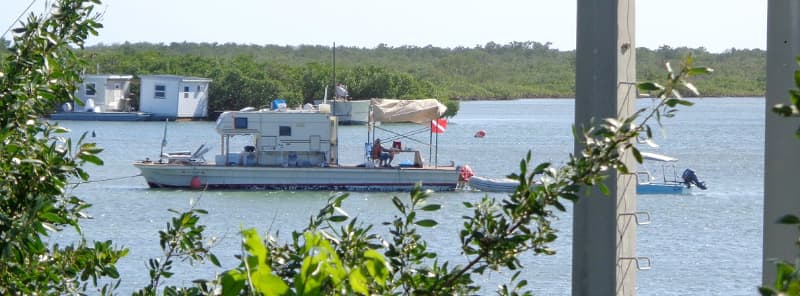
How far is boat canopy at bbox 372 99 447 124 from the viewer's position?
115ft

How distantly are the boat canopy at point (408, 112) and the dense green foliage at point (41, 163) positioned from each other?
30.8 meters

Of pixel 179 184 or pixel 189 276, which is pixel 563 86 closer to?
pixel 179 184

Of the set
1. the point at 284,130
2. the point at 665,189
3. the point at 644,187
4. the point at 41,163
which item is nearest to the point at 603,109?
the point at 41,163

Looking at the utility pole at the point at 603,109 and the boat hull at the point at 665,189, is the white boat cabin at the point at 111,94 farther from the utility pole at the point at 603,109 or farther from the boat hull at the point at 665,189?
the utility pole at the point at 603,109

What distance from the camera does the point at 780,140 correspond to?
3307mm

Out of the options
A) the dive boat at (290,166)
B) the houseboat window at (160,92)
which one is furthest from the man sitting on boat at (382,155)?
the houseboat window at (160,92)

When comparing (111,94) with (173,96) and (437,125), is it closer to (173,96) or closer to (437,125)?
(173,96)

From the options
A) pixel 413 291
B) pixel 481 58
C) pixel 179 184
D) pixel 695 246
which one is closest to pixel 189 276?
pixel 695 246

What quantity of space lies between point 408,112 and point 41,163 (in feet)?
104

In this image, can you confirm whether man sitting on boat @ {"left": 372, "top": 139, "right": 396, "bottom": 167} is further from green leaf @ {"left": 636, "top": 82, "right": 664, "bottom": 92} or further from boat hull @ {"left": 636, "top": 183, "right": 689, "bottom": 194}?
green leaf @ {"left": 636, "top": 82, "right": 664, "bottom": 92}

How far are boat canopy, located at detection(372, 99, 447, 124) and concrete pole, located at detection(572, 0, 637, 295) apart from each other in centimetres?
3134

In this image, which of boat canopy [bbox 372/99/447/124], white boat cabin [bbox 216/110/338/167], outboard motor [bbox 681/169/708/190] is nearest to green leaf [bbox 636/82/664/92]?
white boat cabin [bbox 216/110/338/167]

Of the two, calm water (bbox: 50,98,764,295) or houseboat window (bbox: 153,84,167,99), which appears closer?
calm water (bbox: 50,98,764,295)

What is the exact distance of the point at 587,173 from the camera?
2.84 m
